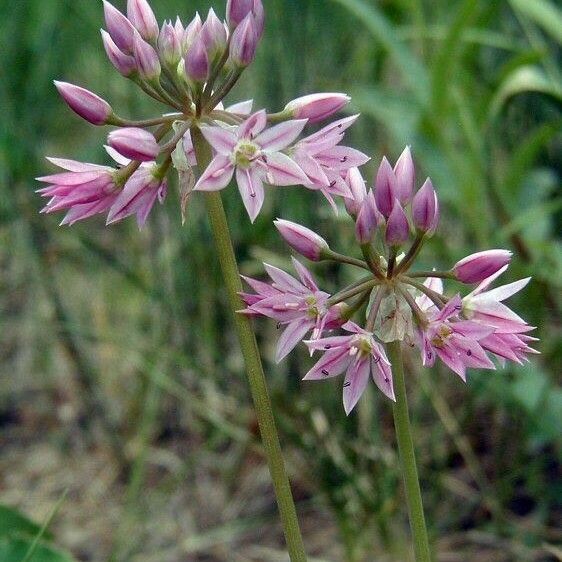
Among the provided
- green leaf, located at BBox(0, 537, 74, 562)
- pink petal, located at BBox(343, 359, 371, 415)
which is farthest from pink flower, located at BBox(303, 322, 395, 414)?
green leaf, located at BBox(0, 537, 74, 562)

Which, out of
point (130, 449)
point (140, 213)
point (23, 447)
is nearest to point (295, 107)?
point (140, 213)

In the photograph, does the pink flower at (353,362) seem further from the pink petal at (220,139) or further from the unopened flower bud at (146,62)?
the unopened flower bud at (146,62)

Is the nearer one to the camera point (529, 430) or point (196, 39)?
point (196, 39)

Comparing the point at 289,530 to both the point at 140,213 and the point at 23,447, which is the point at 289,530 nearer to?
the point at 140,213

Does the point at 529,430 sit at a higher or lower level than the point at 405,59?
lower

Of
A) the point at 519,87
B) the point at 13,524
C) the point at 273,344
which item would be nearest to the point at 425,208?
the point at 13,524

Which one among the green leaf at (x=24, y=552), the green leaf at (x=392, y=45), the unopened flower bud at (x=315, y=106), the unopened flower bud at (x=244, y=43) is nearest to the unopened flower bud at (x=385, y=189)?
the unopened flower bud at (x=315, y=106)

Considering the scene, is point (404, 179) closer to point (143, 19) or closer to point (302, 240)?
point (302, 240)
